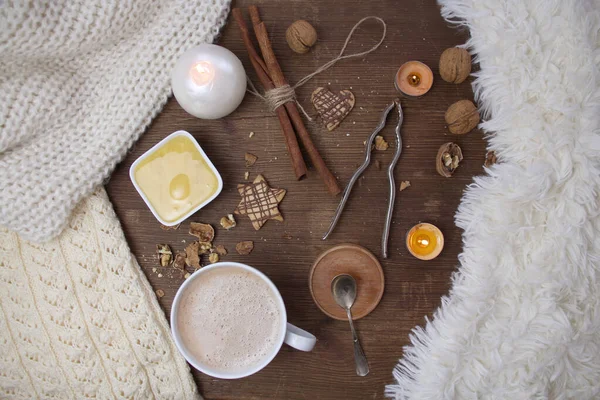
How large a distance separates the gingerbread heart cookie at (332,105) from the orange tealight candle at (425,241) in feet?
0.87

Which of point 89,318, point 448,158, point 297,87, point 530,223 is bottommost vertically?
point 89,318

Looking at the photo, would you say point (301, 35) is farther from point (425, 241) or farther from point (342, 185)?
point (425, 241)

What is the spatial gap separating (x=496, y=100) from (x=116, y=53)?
2.50ft

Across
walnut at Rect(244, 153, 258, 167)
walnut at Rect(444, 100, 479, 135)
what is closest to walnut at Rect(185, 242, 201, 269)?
walnut at Rect(244, 153, 258, 167)

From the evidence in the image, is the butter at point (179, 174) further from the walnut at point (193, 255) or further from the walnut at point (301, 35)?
the walnut at point (301, 35)

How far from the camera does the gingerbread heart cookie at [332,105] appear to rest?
82cm

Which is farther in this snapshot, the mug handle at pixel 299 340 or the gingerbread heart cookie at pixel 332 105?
the gingerbread heart cookie at pixel 332 105

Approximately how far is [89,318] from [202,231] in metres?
0.29

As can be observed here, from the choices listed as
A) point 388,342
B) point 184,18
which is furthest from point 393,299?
point 184,18

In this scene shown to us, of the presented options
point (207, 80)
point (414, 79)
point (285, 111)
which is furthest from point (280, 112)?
point (414, 79)

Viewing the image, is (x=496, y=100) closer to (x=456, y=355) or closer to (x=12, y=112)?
(x=456, y=355)

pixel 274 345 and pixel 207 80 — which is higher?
pixel 207 80

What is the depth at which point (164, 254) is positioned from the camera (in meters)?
0.84

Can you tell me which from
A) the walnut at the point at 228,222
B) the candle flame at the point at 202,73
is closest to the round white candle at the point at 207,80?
the candle flame at the point at 202,73
